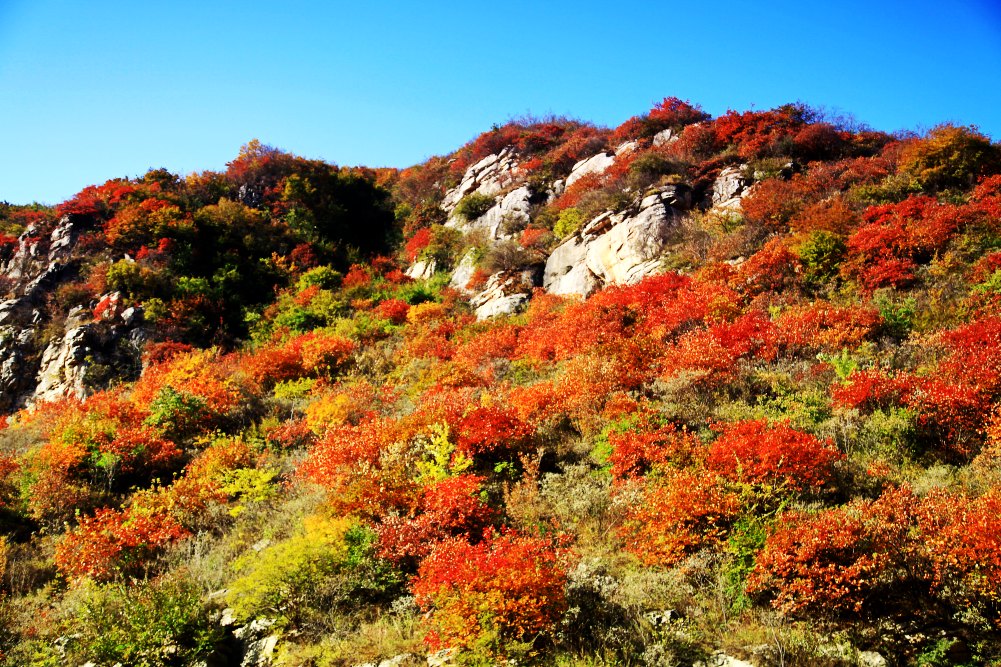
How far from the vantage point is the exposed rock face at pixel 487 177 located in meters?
32.4

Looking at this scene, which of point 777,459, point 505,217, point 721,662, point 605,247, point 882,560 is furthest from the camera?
point 505,217

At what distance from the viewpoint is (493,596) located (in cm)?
614

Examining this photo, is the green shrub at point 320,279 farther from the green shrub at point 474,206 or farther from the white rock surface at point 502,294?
the green shrub at point 474,206

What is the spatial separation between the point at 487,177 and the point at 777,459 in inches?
1105

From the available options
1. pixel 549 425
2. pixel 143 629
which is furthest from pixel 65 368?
pixel 549 425

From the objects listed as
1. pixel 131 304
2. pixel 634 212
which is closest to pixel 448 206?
pixel 634 212

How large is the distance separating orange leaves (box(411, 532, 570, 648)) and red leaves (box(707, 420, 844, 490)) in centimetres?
327

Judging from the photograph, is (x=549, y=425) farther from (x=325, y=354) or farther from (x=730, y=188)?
(x=730, y=188)

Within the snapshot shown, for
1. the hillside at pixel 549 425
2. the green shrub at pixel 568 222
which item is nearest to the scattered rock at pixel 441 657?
the hillside at pixel 549 425

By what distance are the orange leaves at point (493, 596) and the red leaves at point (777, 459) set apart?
3.27 m

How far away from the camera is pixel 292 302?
24.3m

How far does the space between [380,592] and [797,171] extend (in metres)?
22.1

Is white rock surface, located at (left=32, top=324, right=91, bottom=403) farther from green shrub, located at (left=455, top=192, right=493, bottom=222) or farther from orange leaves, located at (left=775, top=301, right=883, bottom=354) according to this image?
orange leaves, located at (left=775, top=301, right=883, bottom=354)

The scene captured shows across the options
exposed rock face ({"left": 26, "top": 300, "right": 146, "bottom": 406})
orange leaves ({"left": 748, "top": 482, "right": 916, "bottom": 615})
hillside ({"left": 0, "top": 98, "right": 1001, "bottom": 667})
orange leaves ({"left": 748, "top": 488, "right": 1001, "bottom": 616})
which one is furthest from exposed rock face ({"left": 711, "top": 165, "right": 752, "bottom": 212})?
exposed rock face ({"left": 26, "top": 300, "right": 146, "bottom": 406})
